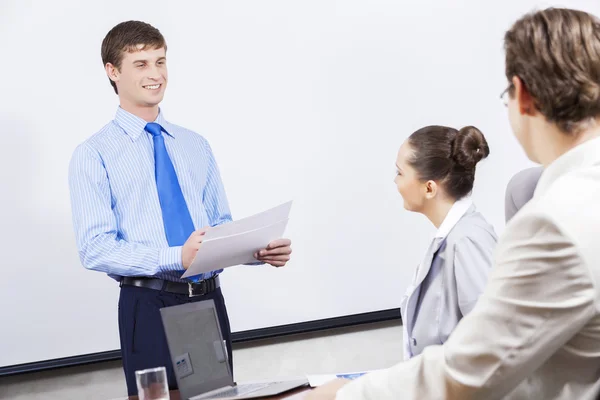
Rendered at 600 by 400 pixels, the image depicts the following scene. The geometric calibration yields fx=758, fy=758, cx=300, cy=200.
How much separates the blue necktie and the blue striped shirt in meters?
0.02

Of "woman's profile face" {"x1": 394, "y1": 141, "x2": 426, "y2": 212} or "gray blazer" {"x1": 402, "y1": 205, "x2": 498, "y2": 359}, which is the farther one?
"woman's profile face" {"x1": 394, "y1": 141, "x2": 426, "y2": 212}

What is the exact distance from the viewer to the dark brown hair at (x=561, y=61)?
105 cm

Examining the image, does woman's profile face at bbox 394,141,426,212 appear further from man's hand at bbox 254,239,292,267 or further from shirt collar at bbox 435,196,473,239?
man's hand at bbox 254,239,292,267

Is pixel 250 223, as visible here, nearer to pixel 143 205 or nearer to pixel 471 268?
pixel 143 205

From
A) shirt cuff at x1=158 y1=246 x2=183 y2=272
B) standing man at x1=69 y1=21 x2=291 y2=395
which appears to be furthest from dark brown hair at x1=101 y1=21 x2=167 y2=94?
shirt cuff at x1=158 y1=246 x2=183 y2=272

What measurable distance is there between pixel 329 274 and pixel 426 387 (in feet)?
8.00

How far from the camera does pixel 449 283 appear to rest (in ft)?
Answer: 7.31

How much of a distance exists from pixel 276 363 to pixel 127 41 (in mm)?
1607

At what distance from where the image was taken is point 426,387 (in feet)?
3.39

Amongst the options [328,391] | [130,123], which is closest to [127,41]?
[130,123]

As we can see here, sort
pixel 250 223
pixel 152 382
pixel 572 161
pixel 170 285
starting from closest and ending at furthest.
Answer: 1. pixel 572 161
2. pixel 152 382
3. pixel 250 223
4. pixel 170 285

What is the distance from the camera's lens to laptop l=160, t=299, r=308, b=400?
5.66ft

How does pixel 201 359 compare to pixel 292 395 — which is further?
pixel 201 359

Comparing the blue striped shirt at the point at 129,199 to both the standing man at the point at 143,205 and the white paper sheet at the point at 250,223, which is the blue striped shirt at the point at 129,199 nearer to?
the standing man at the point at 143,205
